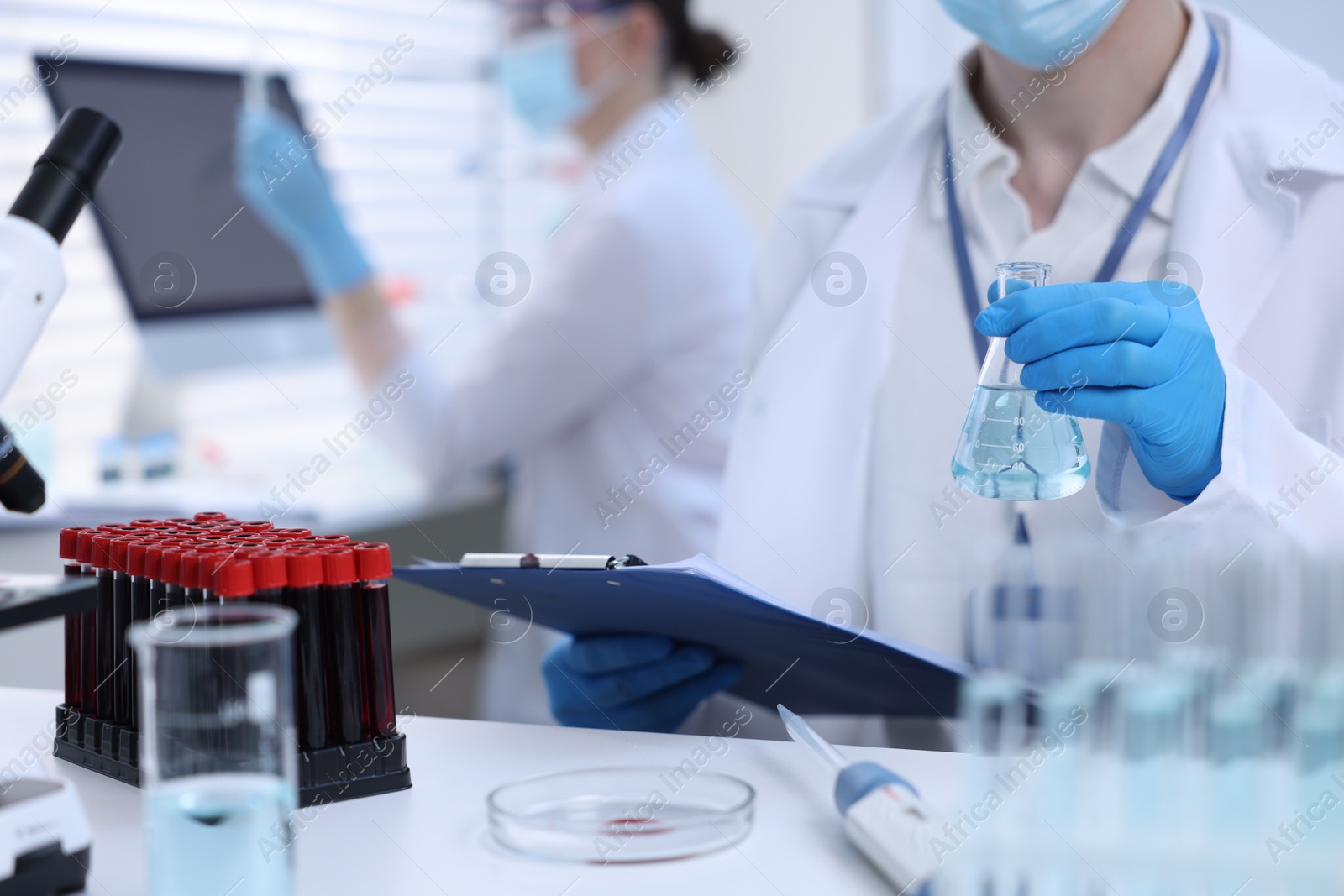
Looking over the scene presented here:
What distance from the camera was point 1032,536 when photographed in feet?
4.14

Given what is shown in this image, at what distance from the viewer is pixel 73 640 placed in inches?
38.0

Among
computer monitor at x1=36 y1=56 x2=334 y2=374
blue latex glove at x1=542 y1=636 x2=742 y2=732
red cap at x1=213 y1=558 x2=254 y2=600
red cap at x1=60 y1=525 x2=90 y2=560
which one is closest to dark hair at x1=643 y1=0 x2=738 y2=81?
computer monitor at x1=36 y1=56 x2=334 y2=374

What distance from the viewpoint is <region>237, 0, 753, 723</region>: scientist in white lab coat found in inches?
85.1

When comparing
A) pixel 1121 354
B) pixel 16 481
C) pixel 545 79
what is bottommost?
pixel 16 481

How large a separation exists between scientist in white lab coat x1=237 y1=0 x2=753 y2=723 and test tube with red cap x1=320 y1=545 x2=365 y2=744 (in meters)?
1.17

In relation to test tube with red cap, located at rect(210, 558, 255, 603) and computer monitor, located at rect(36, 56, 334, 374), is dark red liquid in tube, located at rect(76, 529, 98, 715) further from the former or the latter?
computer monitor, located at rect(36, 56, 334, 374)

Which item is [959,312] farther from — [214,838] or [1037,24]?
[214,838]

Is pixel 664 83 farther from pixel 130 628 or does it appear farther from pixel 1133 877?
pixel 1133 877

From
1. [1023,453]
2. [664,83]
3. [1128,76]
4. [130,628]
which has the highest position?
[664,83]

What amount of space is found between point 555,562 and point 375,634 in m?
0.16

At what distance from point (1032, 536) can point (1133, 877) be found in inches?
30.4

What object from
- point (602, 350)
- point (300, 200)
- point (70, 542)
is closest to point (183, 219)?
point (300, 200)

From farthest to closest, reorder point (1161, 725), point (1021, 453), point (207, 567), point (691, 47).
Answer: point (691, 47)
point (1021, 453)
point (207, 567)
point (1161, 725)

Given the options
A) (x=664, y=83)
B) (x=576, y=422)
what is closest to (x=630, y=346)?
(x=576, y=422)
